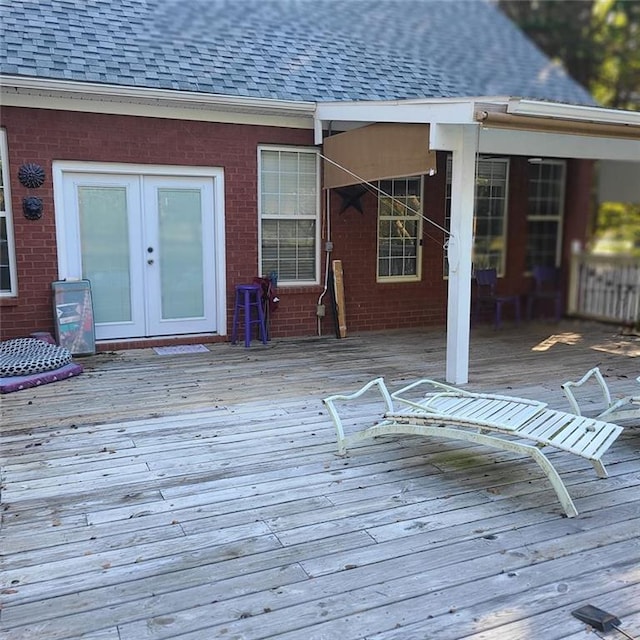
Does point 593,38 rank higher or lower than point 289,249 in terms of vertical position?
higher

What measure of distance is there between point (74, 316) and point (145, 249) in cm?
107

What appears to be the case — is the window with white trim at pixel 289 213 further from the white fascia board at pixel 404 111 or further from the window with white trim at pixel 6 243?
the window with white trim at pixel 6 243

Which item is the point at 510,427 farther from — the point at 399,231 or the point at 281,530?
the point at 399,231

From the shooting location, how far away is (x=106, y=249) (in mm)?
6656

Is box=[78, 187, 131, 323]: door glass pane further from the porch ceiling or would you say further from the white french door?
the porch ceiling

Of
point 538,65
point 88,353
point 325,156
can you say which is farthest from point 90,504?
point 538,65

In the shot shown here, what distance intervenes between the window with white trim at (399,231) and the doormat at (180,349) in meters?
2.58

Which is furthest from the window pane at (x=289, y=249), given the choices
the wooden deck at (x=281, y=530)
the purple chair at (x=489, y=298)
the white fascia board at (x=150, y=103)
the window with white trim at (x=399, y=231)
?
the wooden deck at (x=281, y=530)

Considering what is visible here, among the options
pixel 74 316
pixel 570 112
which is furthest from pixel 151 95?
pixel 570 112

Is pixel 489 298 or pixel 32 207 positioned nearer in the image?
pixel 32 207

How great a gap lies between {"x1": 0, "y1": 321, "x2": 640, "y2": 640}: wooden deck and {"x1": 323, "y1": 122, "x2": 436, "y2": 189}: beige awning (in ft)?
7.29

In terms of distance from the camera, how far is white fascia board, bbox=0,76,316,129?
596 cm

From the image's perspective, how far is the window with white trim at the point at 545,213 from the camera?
939 cm

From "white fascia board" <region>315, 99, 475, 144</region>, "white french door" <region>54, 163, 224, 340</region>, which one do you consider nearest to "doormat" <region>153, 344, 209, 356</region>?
"white french door" <region>54, 163, 224, 340</region>
